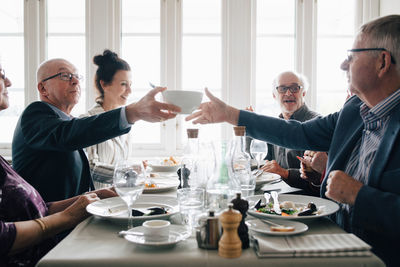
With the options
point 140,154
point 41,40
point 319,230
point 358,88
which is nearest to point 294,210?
point 319,230

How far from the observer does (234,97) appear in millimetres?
3781

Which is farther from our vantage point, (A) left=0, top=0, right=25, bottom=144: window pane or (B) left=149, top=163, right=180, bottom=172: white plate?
(A) left=0, top=0, right=25, bottom=144: window pane

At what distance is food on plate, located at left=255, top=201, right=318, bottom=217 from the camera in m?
1.09

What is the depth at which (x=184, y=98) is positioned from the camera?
1.27 meters

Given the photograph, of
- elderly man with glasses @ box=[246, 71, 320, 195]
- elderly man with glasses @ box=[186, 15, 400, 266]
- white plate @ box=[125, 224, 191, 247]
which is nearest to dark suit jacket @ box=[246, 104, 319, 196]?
→ elderly man with glasses @ box=[246, 71, 320, 195]

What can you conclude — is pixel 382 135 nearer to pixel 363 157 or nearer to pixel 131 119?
pixel 363 157

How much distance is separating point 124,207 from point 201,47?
116 inches

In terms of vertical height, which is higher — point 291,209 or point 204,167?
point 204,167

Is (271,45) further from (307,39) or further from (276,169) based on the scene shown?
(276,169)

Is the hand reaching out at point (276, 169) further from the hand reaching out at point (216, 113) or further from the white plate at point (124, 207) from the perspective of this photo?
the white plate at point (124, 207)

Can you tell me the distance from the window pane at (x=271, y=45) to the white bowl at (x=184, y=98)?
8.73 ft

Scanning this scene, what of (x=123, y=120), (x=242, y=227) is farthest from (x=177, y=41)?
(x=242, y=227)

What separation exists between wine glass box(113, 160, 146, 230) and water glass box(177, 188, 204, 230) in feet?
0.46

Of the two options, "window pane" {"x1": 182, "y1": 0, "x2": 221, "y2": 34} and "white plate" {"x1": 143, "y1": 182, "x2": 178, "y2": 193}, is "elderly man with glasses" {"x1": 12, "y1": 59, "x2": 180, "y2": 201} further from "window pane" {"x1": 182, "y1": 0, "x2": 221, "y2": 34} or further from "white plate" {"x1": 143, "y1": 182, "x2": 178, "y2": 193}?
"window pane" {"x1": 182, "y1": 0, "x2": 221, "y2": 34}
